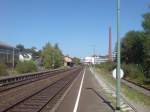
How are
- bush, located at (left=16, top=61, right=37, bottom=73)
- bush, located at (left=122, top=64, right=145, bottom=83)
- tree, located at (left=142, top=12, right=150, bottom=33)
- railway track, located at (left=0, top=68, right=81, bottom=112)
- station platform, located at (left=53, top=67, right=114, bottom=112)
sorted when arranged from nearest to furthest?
station platform, located at (left=53, top=67, right=114, bottom=112) → railway track, located at (left=0, top=68, right=81, bottom=112) → bush, located at (left=122, top=64, right=145, bottom=83) → tree, located at (left=142, top=12, right=150, bottom=33) → bush, located at (left=16, top=61, right=37, bottom=73)

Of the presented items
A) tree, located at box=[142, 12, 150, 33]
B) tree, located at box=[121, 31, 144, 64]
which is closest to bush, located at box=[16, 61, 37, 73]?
tree, located at box=[121, 31, 144, 64]

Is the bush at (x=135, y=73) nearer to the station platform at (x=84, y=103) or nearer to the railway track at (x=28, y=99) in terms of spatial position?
→ the railway track at (x=28, y=99)

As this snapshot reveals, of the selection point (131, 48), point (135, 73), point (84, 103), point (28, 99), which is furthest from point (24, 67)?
point (84, 103)

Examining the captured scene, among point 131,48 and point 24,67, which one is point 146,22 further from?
point 131,48

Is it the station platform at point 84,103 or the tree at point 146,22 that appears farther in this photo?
the tree at point 146,22

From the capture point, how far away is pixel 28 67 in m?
79.9

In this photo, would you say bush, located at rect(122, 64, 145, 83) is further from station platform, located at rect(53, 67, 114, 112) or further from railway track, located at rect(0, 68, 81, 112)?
station platform, located at rect(53, 67, 114, 112)

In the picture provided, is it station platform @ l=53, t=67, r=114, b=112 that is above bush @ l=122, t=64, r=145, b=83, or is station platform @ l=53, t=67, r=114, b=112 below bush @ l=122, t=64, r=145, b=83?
below

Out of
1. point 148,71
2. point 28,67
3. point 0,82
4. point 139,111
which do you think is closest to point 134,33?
point 28,67

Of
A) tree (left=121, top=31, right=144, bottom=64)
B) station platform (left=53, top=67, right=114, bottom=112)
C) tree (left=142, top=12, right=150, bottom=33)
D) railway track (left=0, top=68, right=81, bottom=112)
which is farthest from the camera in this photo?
tree (left=121, top=31, right=144, bottom=64)

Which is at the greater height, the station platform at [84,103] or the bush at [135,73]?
the bush at [135,73]

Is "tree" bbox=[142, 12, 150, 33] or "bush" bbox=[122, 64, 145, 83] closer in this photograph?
"bush" bbox=[122, 64, 145, 83]

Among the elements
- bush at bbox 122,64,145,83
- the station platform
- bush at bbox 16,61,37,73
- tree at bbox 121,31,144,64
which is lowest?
the station platform

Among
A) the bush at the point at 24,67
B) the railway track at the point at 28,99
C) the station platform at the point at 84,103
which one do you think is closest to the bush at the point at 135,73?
the bush at the point at 24,67
